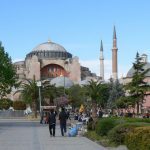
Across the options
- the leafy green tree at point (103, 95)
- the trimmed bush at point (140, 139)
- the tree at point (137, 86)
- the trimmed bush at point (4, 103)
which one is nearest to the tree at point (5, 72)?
the trimmed bush at point (4, 103)

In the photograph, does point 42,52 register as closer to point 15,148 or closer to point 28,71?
point 28,71

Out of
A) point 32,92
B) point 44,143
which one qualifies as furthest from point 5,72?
point 44,143

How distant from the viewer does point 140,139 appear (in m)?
12.8

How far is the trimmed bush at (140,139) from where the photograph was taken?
40.0ft

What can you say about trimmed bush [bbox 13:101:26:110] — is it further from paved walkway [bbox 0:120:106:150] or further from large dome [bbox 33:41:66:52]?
paved walkway [bbox 0:120:106:150]

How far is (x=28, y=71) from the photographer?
13812 cm

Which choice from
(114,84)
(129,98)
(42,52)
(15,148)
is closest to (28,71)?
(42,52)

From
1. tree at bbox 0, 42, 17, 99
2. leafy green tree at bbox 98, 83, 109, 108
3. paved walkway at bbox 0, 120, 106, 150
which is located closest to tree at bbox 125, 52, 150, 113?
tree at bbox 0, 42, 17, 99

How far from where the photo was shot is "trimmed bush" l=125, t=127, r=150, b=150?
12180 mm

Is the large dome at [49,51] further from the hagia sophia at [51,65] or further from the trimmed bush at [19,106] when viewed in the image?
the trimmed bush at [19,106]

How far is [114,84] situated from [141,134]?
2656 inches

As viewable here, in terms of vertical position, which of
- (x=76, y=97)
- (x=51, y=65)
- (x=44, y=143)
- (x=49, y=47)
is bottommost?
(x=44, y=143)

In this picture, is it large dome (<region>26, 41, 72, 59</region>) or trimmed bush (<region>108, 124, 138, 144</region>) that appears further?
large dome (<region>26, 41, 72, 59</region>)

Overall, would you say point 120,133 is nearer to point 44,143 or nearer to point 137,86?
point 44,143
